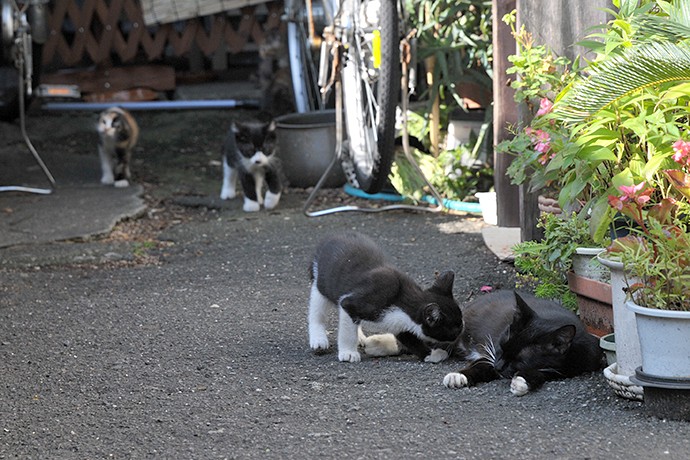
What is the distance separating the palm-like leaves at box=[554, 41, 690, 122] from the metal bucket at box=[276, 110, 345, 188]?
15.7 ft

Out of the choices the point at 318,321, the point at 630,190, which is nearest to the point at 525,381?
the point at 630,190

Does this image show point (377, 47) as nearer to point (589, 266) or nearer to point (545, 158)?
point (545, 158)

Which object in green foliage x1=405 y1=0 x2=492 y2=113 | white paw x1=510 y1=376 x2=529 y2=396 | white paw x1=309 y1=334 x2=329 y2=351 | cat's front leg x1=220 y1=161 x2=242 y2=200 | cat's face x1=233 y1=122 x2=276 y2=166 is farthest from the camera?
cat's front leg x1=220 y1=161 x2=242 y2=200

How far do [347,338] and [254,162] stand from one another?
12.6ft

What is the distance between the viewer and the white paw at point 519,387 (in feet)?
10.9

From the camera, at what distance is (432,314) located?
376 cm

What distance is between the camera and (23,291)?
511 cm

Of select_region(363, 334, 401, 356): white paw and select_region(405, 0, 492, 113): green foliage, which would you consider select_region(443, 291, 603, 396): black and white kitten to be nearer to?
select_region(363, 334, 401, 356): white paw

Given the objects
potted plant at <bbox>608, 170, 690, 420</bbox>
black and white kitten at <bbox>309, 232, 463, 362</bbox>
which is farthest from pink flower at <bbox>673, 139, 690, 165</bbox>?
black and white kitten at <bbox>309, 232, 463, 362</bbox>

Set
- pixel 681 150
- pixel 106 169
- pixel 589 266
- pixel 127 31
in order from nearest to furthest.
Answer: pixel 681 150
pixel 589 266
pixel 106 169
pixel 127 31

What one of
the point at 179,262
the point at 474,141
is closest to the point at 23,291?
the point at 179,262

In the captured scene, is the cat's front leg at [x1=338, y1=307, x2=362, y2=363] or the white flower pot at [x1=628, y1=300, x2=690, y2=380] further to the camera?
the cat's front leg at [x1=338, y1=307, x2=362, y2=363]

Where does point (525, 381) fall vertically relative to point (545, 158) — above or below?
below

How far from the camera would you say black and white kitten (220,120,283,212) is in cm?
751
